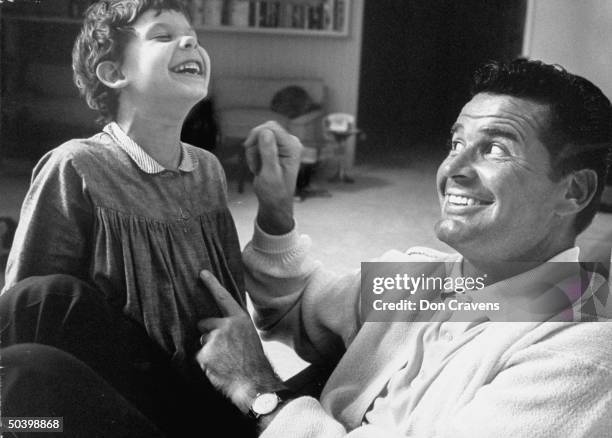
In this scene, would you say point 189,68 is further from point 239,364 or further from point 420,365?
point 420,365

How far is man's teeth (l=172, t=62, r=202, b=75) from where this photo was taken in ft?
2.65

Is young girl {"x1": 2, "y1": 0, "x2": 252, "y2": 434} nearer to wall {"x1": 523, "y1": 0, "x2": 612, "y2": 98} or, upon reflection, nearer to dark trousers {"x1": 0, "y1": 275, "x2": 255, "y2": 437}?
dark trousers {"x1": 0, "y1": 275, "x2": 255, "y2": 437}

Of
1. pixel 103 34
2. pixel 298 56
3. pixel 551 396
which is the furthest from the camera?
pixel 298 56

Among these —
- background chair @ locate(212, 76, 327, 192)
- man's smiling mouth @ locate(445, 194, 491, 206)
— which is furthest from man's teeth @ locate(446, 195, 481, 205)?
background chair @ locate(212, 76, 327, 192)

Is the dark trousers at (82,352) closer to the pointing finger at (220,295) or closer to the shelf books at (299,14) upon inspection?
the pointing finger at (220,295)

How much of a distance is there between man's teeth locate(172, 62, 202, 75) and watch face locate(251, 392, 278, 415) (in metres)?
0.45

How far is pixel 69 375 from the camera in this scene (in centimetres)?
72

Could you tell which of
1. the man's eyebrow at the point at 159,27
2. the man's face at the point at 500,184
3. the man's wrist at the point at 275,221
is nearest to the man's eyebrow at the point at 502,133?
the man's face at the point at 500,184

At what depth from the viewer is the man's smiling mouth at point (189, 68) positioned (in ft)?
2.64

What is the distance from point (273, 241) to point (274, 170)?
0.12 m

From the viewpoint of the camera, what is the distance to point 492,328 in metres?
0.81

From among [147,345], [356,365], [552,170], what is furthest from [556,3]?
[147,345]

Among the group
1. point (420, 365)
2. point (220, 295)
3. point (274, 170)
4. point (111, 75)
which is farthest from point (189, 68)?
point (420, 365)

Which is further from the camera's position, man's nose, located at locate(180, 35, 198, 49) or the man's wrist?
the man's wrist
